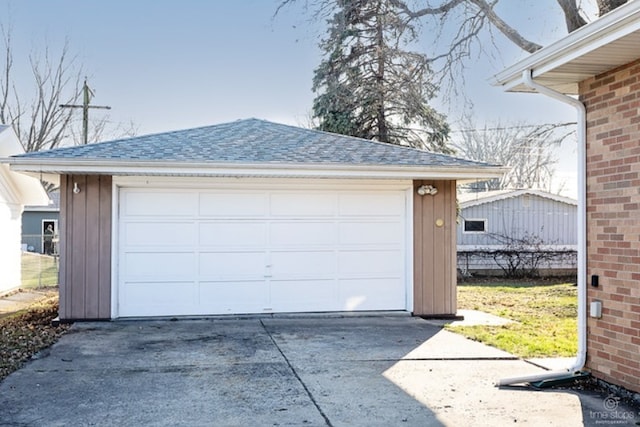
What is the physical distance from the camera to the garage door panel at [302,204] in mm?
10281

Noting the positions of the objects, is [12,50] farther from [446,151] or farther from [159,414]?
[159,414]

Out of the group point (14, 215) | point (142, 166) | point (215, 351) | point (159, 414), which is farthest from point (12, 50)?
point (159, 414)

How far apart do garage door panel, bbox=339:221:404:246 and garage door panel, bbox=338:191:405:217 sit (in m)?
0.17

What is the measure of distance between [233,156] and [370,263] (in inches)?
118

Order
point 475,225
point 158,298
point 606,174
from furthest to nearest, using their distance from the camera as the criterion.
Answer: point 475,225, point 158,298, point 606,174

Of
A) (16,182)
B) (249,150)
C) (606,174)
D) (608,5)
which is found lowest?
(606,174)

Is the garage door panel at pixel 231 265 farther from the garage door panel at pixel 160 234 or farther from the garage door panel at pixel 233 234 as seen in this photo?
the garage door panel at pixel 160 234

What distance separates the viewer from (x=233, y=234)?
33.3ft

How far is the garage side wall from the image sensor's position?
950 centimetres

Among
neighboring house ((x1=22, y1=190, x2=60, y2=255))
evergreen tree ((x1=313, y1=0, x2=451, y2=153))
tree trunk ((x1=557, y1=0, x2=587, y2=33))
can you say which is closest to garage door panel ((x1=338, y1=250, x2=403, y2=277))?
tree trunk ((x1=557, y1=0, x2=587, y2=33))

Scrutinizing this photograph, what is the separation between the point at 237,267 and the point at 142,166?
89.9 inches

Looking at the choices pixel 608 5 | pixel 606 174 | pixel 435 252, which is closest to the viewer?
pixel 606 174

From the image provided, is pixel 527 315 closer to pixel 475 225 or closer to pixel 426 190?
pixel 426 190

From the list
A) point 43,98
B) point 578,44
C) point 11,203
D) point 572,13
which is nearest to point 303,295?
point 578,44
